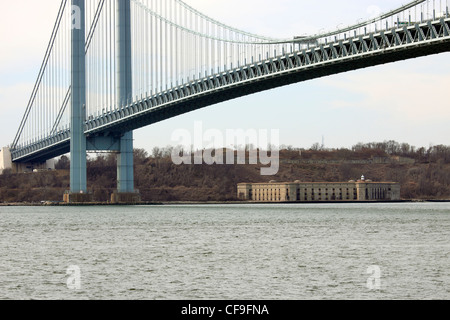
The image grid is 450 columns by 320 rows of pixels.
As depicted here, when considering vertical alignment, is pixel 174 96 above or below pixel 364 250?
above

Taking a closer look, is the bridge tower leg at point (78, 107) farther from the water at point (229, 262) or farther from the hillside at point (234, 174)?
the water at point (229, 262)

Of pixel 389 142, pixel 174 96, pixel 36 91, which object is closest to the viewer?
pixel 174 96

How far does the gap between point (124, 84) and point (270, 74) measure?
56.2ft

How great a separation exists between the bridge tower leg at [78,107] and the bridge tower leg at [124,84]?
2.35m

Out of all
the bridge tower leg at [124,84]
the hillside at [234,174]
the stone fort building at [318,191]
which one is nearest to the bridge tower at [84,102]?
the bridge tower leg at [124,84]

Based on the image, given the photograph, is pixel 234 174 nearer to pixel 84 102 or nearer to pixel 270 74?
pixel 84 102

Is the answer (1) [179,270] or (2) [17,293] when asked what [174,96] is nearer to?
(1) [179,270]

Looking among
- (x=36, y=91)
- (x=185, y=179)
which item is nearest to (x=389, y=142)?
(x=185, y=179)

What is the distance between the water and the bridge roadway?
24.4 feet

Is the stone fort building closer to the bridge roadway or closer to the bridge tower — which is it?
the bridge roadway

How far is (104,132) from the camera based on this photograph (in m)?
61.0

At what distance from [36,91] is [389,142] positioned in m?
92.1

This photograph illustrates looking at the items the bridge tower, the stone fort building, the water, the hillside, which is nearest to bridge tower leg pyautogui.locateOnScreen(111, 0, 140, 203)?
the bridge tower

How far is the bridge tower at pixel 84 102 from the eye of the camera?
2335 inches
